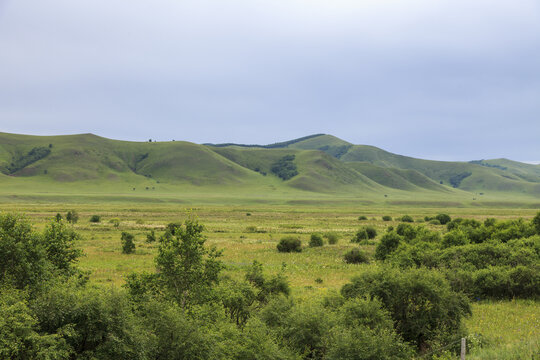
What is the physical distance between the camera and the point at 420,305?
62.7ft

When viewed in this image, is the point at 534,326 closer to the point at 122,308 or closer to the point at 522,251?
the point at 522,251

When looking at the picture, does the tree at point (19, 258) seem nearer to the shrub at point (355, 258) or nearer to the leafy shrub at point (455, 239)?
the shrub at point (355, 258)

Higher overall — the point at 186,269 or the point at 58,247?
the point at 58,247

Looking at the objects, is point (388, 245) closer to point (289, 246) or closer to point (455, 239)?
point (455, 239)

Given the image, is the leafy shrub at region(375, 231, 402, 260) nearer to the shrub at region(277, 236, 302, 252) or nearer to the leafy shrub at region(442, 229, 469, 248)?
the leafy shrub at region(442, 229, 469, 248)

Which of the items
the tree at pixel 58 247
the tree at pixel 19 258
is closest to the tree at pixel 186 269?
the tree at pixel 19 258

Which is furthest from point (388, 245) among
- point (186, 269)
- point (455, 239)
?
point (186, 269)

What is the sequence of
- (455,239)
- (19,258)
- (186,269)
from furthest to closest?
(455,239) < (186,269) < (19,258)

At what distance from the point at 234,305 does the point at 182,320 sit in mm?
6046

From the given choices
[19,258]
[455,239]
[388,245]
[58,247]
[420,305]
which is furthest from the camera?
[388,245]

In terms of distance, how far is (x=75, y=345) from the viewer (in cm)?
1283

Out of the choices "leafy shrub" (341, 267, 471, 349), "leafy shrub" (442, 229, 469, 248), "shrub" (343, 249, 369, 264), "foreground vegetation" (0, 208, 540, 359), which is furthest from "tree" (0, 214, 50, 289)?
"leafy shrub" (442, 229, 469, 248)

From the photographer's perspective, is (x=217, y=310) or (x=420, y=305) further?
(x=420, y=305)

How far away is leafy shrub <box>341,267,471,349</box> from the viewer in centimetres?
1838
